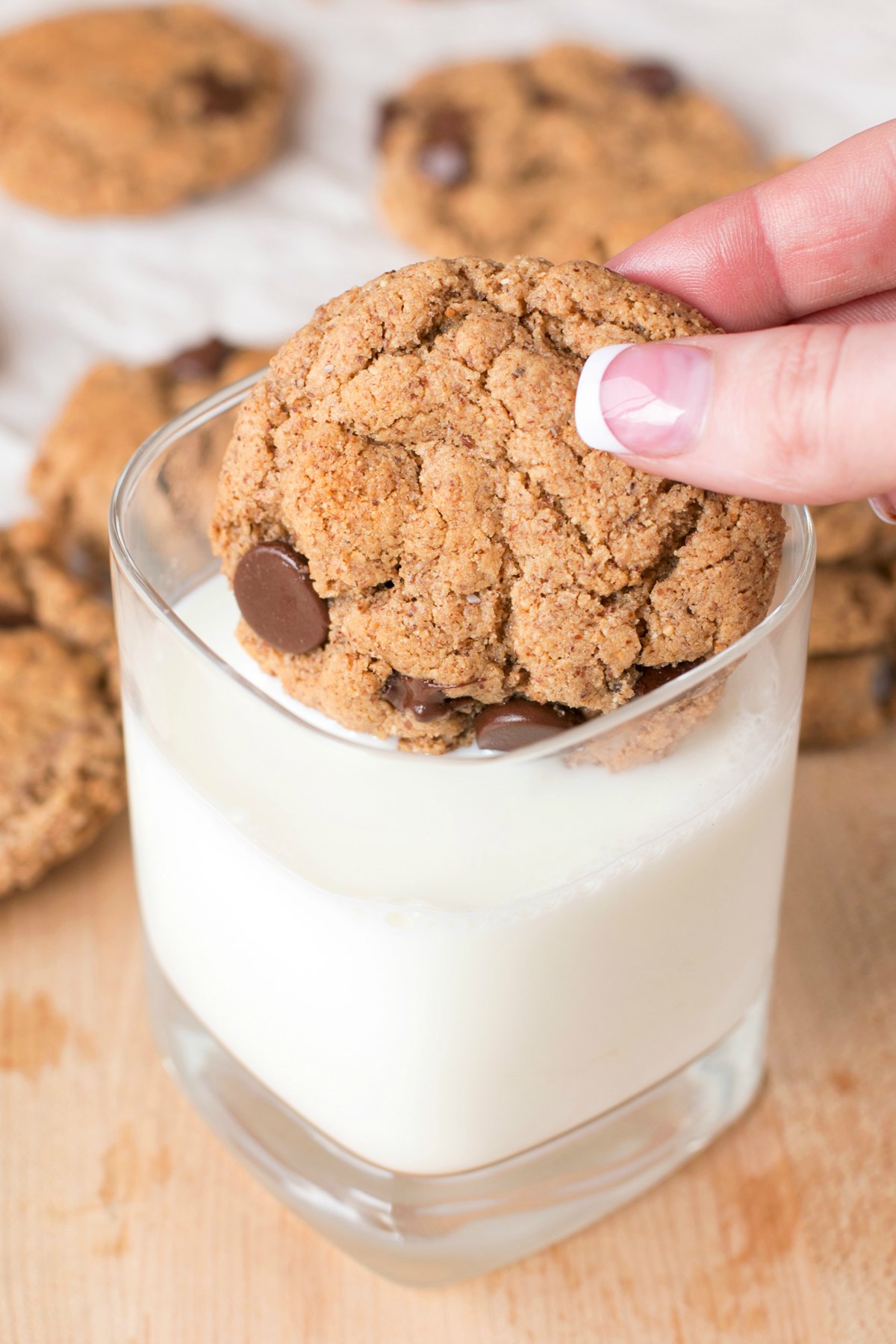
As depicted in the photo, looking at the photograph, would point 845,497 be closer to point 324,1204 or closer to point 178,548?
point 178,548

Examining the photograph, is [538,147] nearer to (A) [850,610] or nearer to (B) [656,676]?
(A) [850,610]

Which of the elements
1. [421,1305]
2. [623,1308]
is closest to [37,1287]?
[421,1305]

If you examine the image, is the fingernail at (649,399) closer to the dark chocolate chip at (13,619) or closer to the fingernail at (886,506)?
the fingernail at (886,506)

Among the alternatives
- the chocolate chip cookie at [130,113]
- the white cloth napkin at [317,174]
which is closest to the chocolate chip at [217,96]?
the chocolate chip cookie at [130,113]

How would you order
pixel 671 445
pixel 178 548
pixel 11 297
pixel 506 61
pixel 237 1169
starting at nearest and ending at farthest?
pixel 671 445, pixel 178 548, pixel 237 1169, pixel 11 297, pixel 506 61

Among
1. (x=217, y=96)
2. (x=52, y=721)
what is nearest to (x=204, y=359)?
(x=52, y=721)

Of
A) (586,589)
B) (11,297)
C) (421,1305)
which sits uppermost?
(586,589)

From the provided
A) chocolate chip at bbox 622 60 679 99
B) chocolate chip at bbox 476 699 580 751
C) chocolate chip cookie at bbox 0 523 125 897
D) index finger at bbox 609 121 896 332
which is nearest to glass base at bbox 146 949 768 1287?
chocolate chip cookie at bbox 0 523 125 897
